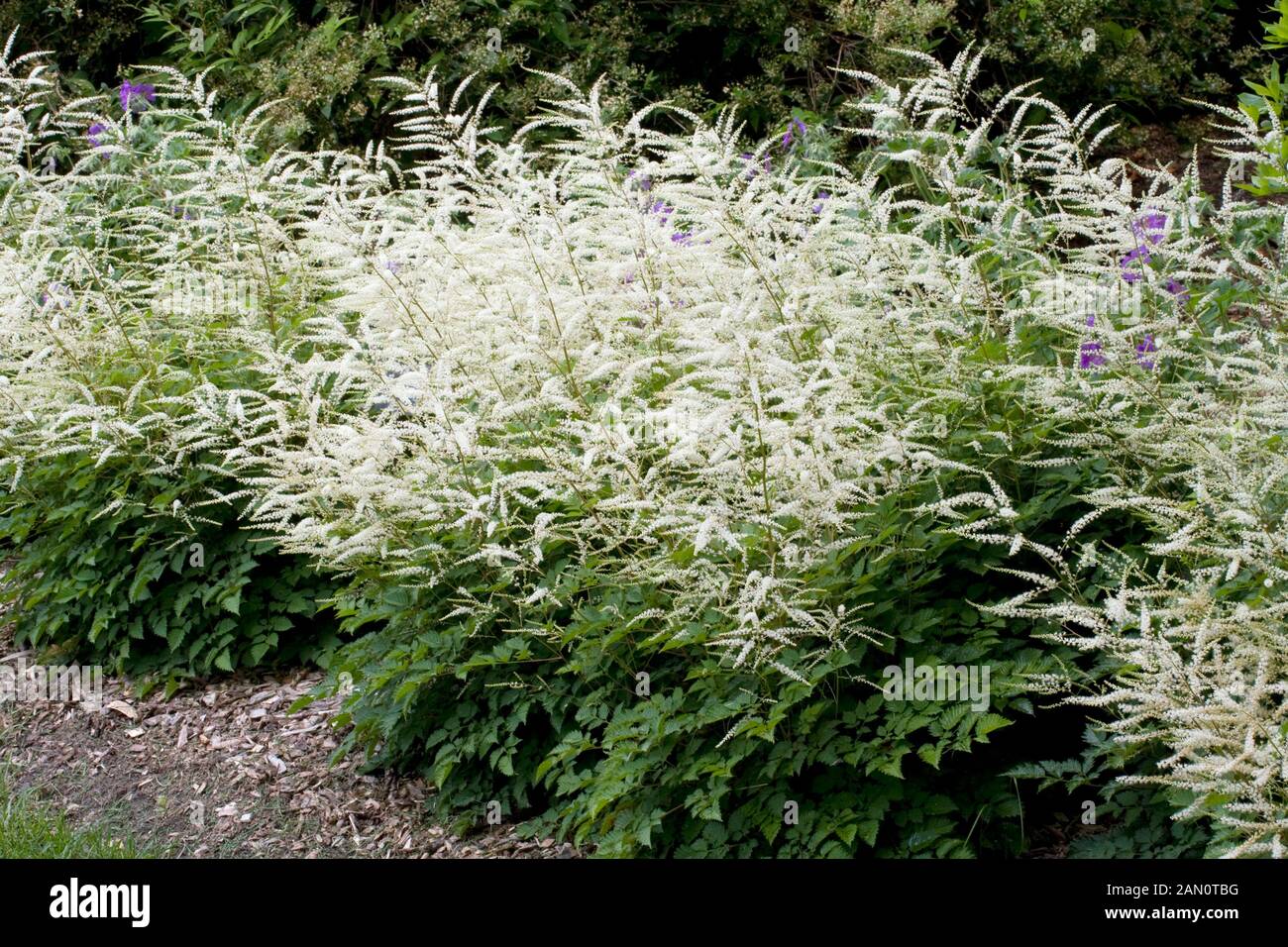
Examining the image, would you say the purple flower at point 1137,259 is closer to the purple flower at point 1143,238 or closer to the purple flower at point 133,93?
the purple flower at point 1143,238

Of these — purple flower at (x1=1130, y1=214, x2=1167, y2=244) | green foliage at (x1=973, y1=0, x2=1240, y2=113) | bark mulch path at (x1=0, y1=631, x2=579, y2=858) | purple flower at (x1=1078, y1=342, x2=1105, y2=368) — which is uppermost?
green foliage at (x1=973, y1=0, x2=1240, y2=113)

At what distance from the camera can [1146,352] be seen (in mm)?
4312

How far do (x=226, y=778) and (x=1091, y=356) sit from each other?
11.2 feet

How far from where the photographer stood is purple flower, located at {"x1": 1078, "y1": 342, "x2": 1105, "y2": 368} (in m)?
4.22

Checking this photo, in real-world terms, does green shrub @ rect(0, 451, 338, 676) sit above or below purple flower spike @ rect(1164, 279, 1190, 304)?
below

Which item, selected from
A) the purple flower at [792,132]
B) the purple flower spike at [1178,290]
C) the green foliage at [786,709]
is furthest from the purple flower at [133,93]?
the purple flower spike at [1178,290]

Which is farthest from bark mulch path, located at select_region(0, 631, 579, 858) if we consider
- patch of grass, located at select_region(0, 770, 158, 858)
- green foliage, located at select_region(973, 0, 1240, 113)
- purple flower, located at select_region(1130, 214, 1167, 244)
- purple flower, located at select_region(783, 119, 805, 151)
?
green foliage, located at select_region(973, 0, 1240, 113)

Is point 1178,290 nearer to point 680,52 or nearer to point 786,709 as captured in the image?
point 786,709

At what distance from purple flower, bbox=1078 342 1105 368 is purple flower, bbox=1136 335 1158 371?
11cm

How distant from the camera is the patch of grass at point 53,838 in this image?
4453mm

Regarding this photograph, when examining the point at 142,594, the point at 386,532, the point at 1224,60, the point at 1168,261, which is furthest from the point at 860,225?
the point at 1224,60

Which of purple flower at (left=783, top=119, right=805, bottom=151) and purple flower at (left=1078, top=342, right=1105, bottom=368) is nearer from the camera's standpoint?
purple flower at (left=1078, top=342, right=1105, bottom=368)

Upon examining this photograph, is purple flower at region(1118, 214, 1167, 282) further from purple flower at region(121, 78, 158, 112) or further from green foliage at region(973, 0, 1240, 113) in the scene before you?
purple flower at region(121, 78, 158, 112)

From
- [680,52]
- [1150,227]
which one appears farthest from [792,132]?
[1150,227]
